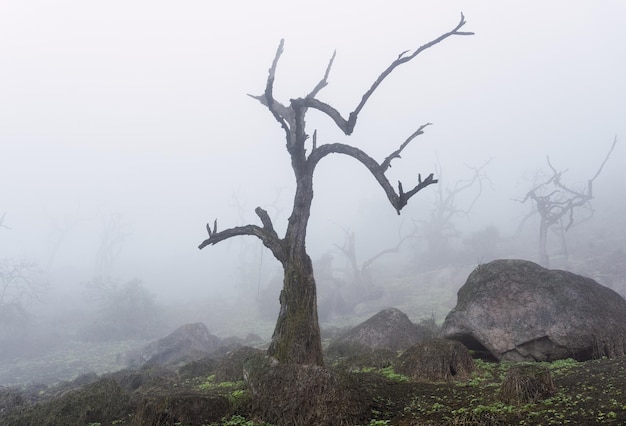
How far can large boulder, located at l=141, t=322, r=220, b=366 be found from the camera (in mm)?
24934

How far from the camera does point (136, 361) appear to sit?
91.6 ft

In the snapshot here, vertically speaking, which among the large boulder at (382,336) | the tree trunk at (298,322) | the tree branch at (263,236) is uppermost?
the tree branch at (263,236)

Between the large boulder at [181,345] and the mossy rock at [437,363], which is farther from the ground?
the large boulder at [181,345]

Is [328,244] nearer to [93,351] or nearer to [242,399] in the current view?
[93,351]

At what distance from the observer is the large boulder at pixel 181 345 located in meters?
24.9

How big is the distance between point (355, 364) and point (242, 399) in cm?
510

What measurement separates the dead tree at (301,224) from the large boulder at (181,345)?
50.5ft

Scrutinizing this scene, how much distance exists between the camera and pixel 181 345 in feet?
84.8

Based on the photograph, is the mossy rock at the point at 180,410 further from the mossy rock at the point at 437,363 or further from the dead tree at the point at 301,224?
the mossy rock at the point at 437,363

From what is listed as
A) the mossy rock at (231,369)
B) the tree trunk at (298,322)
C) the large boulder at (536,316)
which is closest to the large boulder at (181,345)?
the mossy rock at (231,369)

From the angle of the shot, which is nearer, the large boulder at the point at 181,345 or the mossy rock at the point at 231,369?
the mossy rock at the point at 231,369

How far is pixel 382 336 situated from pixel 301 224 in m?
8.85

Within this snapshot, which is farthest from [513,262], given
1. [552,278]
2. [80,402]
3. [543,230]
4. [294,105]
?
[543,230]

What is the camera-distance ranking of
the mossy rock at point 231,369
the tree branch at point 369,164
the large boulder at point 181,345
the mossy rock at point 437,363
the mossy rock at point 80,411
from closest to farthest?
the mossy rock at point 80,411, the tree branch at point 369,164, the mossy rock at point 437,363, the mossy rock at point 231,369, the large boulder at point 181,345
